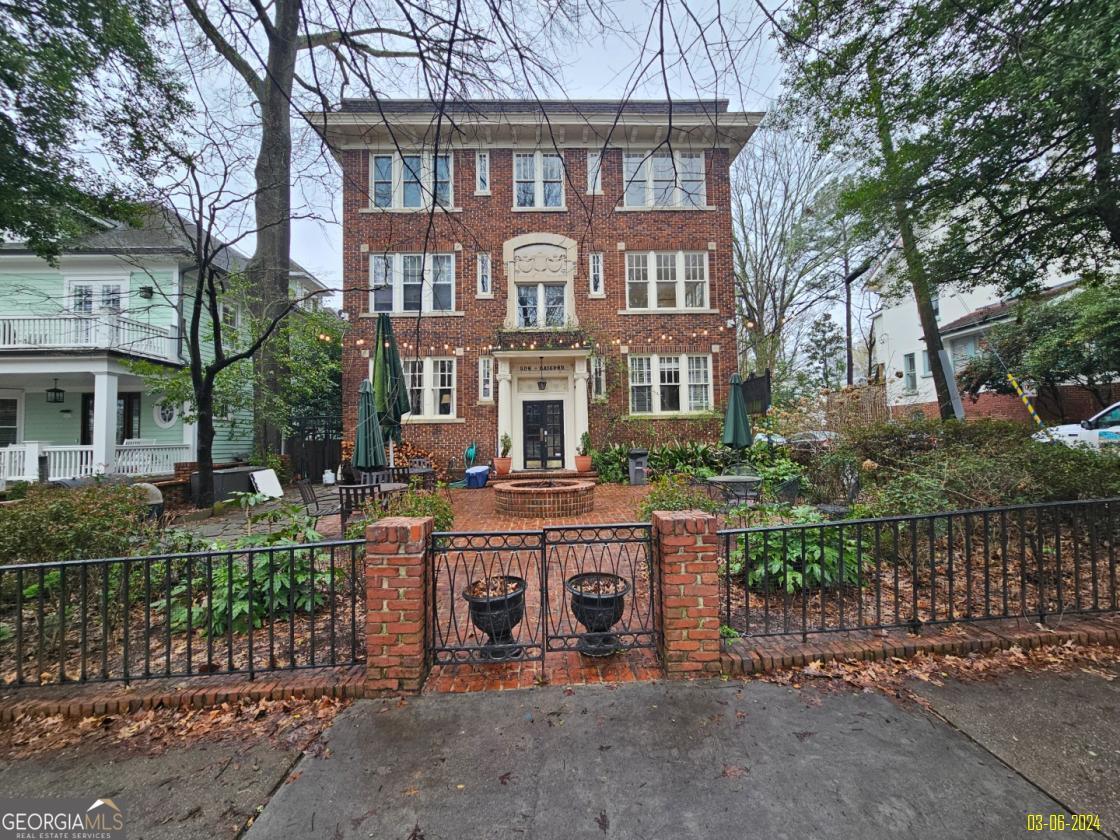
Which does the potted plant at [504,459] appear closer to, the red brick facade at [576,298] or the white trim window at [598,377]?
the red brick facade at [576,298]

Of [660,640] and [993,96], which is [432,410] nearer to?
[660,640]

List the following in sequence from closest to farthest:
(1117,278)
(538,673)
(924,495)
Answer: (538,673), (924,495), (1117,278)

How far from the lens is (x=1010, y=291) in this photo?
675 cm

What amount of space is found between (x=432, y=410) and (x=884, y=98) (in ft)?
38.7

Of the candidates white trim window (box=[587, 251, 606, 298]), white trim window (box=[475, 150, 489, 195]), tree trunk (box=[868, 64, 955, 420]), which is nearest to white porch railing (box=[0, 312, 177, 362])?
white trim window (box=[475, 150, 489, 195])

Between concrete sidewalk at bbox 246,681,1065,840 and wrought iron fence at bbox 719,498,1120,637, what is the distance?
35.4 inches

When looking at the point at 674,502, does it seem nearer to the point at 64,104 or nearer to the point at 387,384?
the point at 387,384

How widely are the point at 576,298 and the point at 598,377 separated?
2494 millimetres

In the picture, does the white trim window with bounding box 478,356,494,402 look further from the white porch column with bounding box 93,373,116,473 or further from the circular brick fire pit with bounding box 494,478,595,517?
the white porch column with bounding box 93,373,116,473

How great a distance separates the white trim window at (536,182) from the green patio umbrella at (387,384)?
8.09 m

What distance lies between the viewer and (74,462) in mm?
10961

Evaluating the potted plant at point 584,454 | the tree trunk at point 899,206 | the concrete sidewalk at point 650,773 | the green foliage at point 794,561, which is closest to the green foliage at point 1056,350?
the tree trunk at point 899,206

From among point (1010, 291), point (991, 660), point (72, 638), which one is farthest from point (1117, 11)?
point (72, 638)

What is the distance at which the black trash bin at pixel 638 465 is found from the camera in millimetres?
12141
